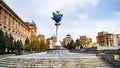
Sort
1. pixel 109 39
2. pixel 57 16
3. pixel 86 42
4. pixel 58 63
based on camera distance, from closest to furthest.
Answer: pixel 58 63
pixel 57 16
pixel 109 39
pixel 86 42

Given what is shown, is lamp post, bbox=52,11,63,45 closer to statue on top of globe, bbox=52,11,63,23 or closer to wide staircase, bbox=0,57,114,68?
statue on top of globe, bbox=52,11,63,23

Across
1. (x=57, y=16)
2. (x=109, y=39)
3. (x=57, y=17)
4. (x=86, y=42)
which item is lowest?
(x=86, y=42)

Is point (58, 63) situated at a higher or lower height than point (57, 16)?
lower

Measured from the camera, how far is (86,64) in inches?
668

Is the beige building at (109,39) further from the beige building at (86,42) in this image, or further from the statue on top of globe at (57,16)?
the statue on top of globe at (57,16)

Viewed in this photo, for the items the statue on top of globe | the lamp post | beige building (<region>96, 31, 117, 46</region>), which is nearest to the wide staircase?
the lamp post

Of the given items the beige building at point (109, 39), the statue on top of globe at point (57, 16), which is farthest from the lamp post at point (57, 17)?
the beige building at point (109, 39)

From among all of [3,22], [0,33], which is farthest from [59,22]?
[3,22]

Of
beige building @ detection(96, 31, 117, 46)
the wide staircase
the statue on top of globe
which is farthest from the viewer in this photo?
beige building @ detection(96, 31, 117, 46)

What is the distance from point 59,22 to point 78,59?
1337cm

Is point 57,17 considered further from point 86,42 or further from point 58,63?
point 86,42

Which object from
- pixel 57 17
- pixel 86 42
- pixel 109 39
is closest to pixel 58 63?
pixel 57 17

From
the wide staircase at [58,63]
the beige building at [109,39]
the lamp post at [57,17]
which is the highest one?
the lamp post at [57,17]

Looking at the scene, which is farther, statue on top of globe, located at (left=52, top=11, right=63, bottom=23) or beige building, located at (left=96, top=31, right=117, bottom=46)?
beige building, located at (left=96, top=31, right=117, bottom=46)
